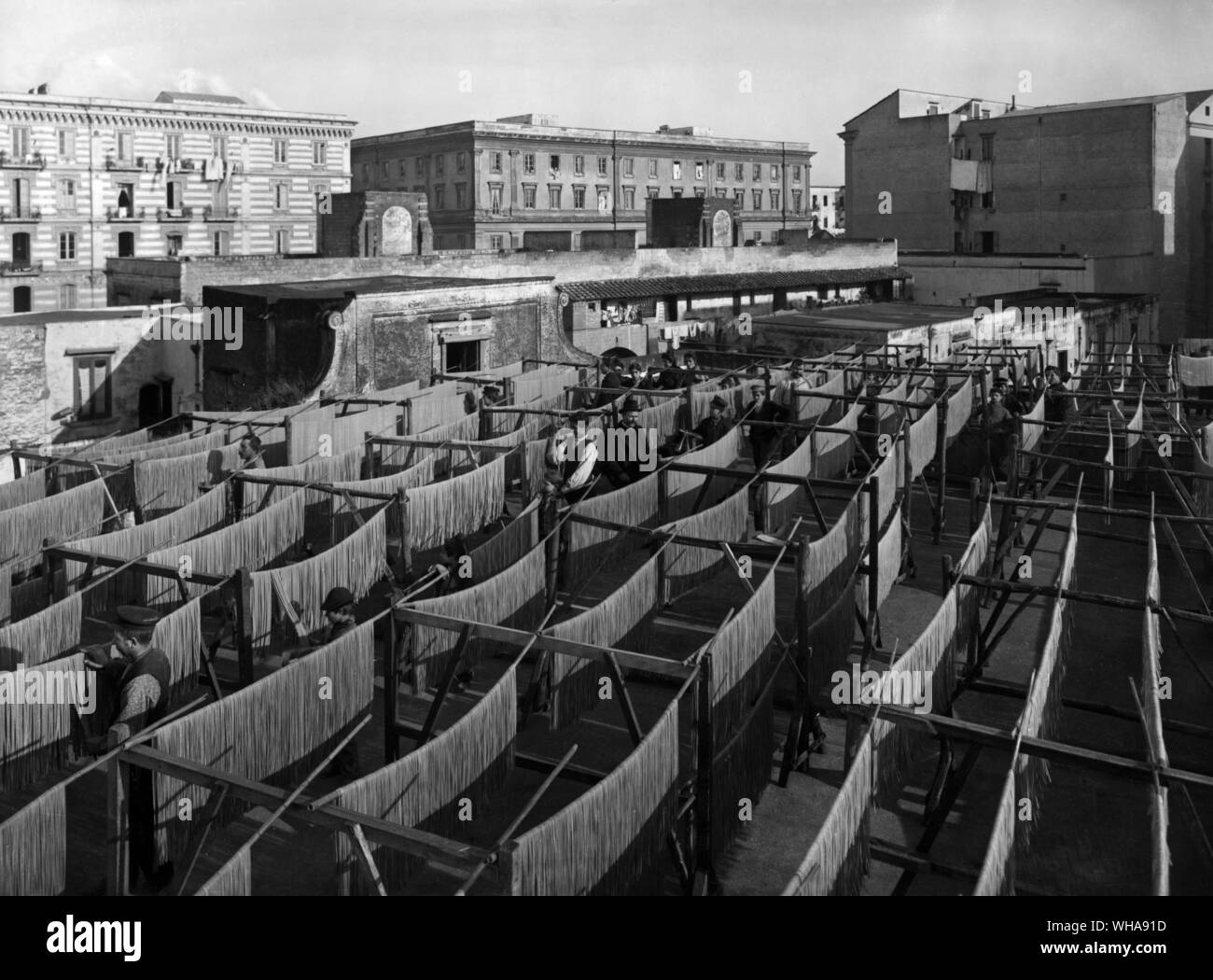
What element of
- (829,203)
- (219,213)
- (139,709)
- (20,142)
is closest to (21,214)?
(20,142)

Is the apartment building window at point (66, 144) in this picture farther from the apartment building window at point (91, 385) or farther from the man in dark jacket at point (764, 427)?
the man in dark jacket at point (764, 427)

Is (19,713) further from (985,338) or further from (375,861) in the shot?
(985,338)

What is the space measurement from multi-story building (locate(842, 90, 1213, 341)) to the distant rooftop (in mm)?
34312

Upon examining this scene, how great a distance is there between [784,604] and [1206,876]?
7.04 meters

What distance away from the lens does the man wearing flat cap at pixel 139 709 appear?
816 centimetres

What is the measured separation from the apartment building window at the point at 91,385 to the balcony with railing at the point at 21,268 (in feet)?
104

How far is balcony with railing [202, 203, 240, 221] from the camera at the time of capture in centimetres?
6469

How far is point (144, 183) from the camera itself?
61.9m

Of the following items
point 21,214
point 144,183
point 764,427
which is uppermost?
point 144,183

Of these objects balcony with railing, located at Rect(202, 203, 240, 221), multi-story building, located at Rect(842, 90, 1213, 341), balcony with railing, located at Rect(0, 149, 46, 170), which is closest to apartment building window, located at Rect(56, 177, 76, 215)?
balcony with railing, located at Rect(0, 149, 46, 170)

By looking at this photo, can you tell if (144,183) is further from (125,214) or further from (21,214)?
(21,214)

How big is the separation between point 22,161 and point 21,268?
15.4ft

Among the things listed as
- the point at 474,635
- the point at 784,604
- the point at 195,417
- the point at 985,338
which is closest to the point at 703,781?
the point at 474,635

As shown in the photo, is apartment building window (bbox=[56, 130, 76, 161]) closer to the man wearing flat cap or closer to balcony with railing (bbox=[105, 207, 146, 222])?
balcony with railing (bbox=[105, 207, 146, 222])
